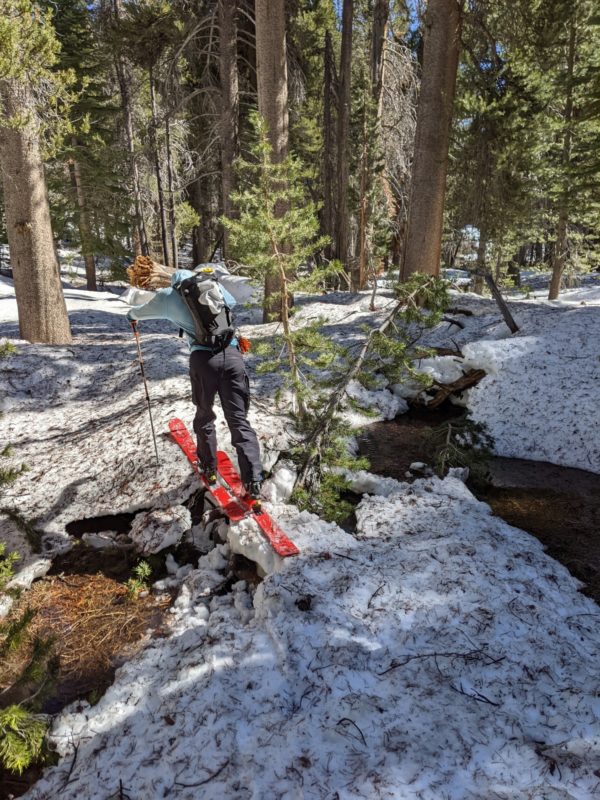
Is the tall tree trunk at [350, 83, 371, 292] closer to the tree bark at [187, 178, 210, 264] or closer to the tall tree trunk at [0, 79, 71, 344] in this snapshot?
the tree bark at [187, 178, 210, 264]

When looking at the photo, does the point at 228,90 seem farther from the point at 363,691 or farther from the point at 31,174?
the point at 363,691

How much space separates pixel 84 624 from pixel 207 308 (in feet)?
10.1

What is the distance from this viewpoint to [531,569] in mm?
4047

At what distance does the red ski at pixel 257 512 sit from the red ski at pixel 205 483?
0.09 meters

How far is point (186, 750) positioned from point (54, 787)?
0.82m

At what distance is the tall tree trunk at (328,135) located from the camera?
18.4 m

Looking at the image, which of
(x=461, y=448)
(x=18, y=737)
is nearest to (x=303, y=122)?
(x=461, y=448)

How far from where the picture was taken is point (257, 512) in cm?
477

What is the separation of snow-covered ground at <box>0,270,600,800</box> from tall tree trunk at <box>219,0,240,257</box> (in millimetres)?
8621

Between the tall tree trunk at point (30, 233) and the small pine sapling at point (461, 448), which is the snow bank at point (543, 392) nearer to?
the small pine sapling at point (461, 448)

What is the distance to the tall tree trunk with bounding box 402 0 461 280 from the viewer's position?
380 inches

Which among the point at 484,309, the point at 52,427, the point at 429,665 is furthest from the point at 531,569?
the point at 484,309

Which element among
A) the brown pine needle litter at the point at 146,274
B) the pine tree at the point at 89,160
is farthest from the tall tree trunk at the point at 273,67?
the pine tree at the point at 89,160

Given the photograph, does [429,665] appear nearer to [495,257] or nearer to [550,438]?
[550,438]
